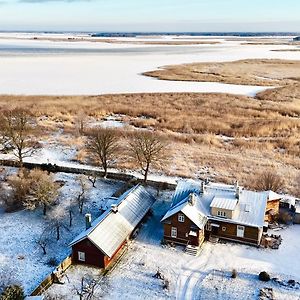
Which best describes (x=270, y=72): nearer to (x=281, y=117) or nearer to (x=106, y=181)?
(x=281, y=117)

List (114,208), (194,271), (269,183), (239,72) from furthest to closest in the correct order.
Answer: (239,72)
(269,183)
(114,208)
(194,271)

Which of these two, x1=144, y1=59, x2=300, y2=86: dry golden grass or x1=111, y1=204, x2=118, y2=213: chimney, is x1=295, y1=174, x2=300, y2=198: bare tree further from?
x1=144, y1=59, x2=300, y2=86: dry golden grass

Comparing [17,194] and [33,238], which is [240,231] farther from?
[17,194]

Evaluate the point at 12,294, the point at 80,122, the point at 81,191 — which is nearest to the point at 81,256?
the point at 12,294

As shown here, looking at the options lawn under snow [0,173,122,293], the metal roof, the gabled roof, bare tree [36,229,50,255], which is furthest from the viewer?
the metal roof

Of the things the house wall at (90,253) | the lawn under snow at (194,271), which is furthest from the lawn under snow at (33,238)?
the lawn under snow at (194,271)

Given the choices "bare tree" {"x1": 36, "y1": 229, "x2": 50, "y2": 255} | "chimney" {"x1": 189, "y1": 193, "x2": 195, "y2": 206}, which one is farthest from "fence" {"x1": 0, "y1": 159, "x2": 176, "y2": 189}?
"bare tree" {"x1": 36, "y1": 229, "x2": 50, "y2": 255}

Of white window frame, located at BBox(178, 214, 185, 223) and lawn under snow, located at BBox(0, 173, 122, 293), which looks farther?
white window frame, located at BBox(178, 214, 185, 223)
